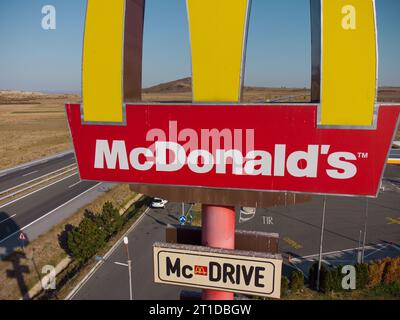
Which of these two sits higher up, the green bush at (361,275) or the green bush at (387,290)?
Answer: the green bush at (361,275)

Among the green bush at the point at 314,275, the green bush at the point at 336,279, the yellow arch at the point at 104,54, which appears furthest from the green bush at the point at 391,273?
the yellow arch at the point at 104,54

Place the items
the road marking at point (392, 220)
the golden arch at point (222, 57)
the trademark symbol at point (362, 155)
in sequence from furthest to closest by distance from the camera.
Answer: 1. the road marking at point (392, 220)
2. the trademark symbol at point (362, 155)
3. the golden arch at point (222, 57)

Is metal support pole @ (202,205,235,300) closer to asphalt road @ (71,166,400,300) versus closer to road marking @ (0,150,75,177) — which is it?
asphalt road @ (71,166,400,300)

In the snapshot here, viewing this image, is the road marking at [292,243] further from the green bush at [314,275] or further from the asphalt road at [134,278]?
the asphalt road at [134,278]

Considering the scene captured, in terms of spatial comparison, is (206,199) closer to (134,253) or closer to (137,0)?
(137,0)

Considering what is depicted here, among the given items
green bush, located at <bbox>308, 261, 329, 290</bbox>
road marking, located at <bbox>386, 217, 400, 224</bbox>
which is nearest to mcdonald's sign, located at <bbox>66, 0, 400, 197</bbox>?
green bush, located at <bbox>308, 261, 329, 290</bbox>

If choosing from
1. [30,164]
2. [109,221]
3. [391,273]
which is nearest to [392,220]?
[391,273]
